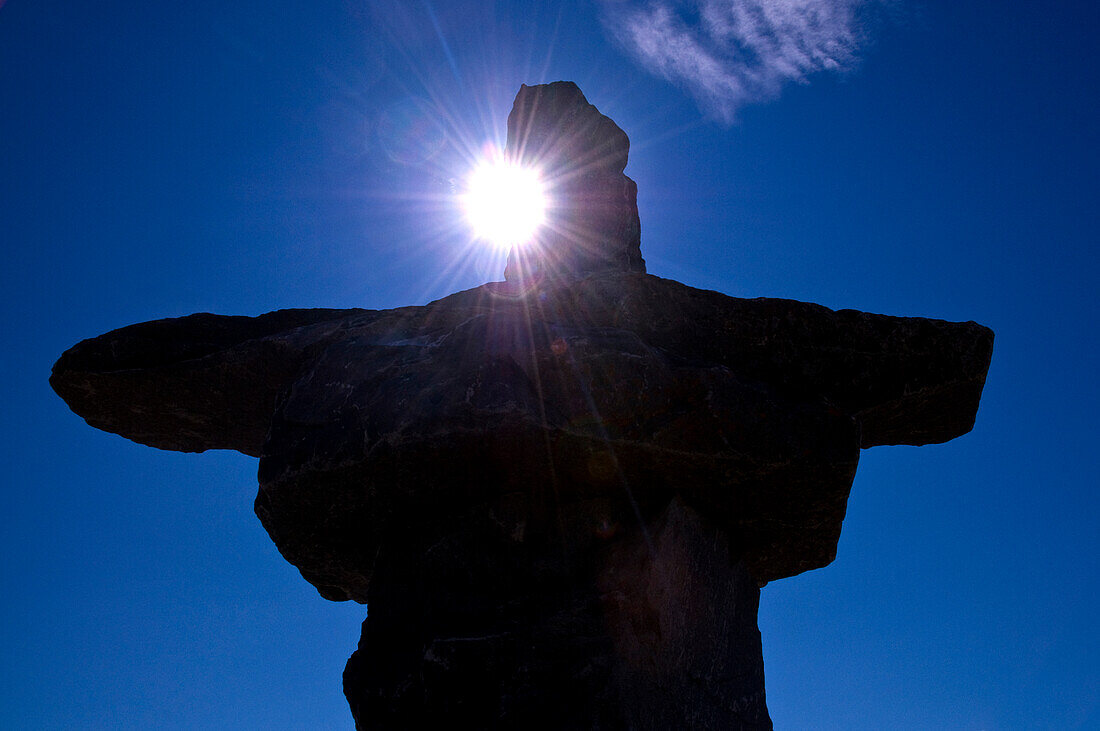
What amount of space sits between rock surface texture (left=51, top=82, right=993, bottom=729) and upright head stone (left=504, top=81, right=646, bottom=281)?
2.49 ft

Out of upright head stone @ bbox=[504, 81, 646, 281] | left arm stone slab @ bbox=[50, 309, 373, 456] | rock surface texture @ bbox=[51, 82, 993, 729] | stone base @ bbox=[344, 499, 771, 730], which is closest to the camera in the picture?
stone base @ bbox=[344, 499, 771, 730]

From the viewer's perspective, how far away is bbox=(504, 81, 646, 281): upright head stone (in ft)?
17.8

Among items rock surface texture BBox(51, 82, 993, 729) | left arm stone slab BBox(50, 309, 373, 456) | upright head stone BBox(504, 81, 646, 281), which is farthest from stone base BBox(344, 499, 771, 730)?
upright head stone BBox(504, 81, 646, 281)

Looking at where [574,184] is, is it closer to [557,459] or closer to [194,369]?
[557,459]

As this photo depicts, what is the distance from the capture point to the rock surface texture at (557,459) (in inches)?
143

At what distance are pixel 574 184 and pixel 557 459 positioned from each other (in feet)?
7.94

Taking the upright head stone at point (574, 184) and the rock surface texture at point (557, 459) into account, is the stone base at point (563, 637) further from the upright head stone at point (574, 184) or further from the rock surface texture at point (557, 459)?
the upright head stone at point (574, 184)

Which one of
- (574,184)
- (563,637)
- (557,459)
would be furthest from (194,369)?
(574,184)

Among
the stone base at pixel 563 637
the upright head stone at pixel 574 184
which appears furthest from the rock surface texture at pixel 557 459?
the upright head stone at pixel 574 184

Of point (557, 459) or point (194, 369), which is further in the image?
point (194, 369)

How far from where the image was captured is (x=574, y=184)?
5652 millimetres

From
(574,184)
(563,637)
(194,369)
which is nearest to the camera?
(563,637)

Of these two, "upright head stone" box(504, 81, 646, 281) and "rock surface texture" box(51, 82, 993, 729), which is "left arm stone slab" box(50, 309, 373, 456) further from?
"upright head stone" box(504, 81, 646, 281)

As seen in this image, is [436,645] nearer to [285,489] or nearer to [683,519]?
[285,489]
